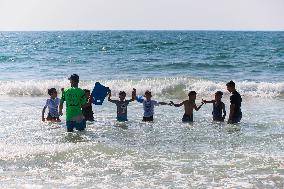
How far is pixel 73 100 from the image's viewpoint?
10.5m

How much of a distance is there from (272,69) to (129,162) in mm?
23651

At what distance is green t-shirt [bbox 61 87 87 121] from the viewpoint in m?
10.5

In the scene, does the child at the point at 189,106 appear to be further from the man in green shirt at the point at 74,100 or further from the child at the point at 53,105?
the child at the point at 53,105

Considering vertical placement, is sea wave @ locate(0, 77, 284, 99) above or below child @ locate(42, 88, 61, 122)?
below

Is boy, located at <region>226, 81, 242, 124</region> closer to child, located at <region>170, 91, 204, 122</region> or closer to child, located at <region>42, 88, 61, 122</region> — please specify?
child, located at <region>170, 91, 204, 122</region>

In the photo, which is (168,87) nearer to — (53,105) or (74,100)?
(53,105)

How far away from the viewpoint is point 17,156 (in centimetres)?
855

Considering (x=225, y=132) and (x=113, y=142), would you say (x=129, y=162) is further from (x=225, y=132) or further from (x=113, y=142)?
(x=225, y=132)

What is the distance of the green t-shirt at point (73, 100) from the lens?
10.5 metres

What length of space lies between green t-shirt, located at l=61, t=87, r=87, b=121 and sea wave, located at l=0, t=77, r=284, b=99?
10.5 metres

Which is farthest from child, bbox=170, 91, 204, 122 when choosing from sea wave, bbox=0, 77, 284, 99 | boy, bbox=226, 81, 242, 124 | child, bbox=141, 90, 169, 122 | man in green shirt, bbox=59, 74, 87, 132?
sea wave, bbox=0, 77, 284, 99

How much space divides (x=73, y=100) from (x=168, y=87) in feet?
38.7

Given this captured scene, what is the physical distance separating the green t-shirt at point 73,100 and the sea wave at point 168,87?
10.5 meters

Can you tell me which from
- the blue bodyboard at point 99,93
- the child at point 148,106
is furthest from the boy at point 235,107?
the blue bodyboard at point 99,93
